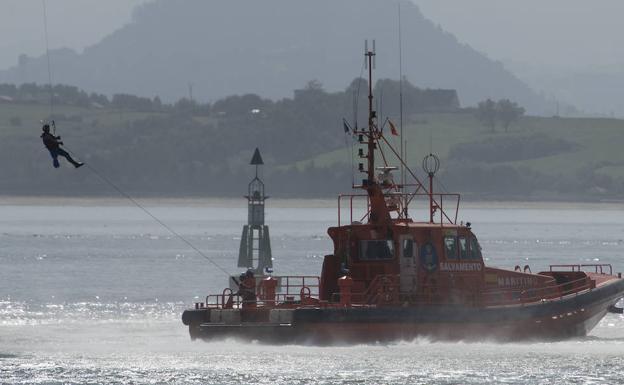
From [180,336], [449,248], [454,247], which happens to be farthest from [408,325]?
[180,336]

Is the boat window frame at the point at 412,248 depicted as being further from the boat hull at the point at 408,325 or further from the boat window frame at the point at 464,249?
the boat hull at the point at 408,325

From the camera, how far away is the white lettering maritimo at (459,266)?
3812 centimetres

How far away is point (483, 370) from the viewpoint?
34.1 meters

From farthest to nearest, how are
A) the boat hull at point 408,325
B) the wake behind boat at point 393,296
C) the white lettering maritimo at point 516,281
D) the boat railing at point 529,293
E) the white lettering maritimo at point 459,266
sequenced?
the white lettering maritimo at point 516,281 < the boat railing at point 529,293 < the white lettering maritimo at point 459,266 < the wake behind boat at point 393,296 < the boat hull at point 408,325

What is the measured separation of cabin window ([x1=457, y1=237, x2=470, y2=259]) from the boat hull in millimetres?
1409

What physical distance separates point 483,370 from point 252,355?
495cm

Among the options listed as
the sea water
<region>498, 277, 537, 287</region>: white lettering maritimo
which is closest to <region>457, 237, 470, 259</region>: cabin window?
<region>498, 277, 537, 287</region>: white lettering maritimo

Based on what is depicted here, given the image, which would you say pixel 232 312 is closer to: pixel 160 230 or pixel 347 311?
pixel 347 311

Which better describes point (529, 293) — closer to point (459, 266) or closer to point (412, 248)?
point (459, 266)

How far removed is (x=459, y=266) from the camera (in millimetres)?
38250

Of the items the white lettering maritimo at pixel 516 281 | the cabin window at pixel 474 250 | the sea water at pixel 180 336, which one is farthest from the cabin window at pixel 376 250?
the white lettering maritimo at pixel 516 281

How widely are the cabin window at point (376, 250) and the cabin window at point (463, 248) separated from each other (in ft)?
5.48

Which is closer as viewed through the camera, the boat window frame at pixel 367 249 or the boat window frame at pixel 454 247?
the boat window frame at pixel 367 249

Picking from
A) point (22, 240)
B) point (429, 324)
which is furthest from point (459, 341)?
point (22, 240)
